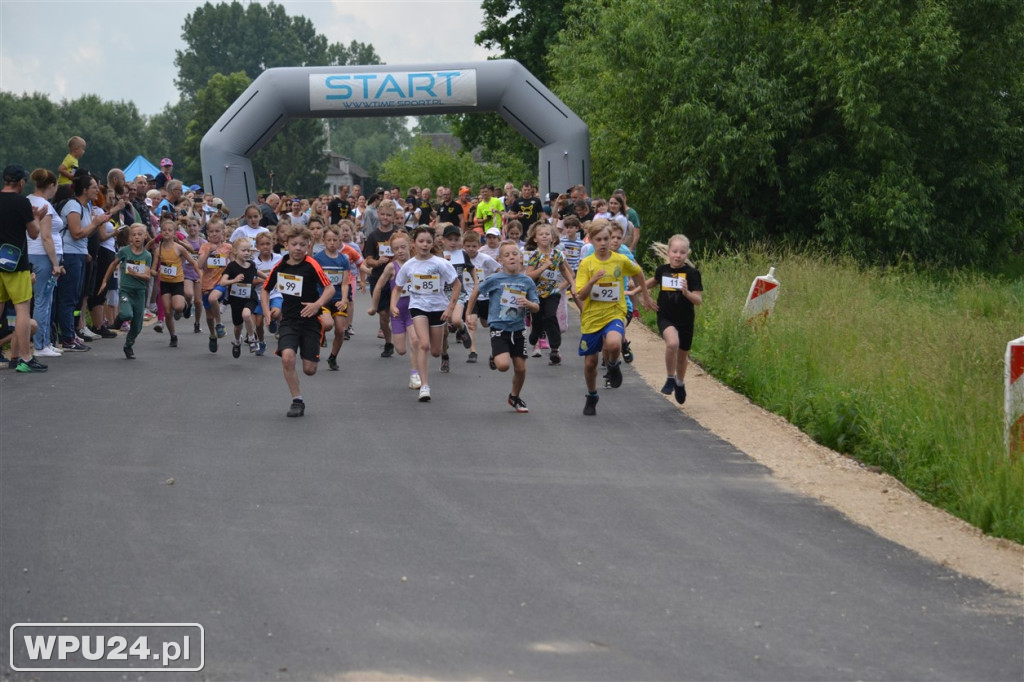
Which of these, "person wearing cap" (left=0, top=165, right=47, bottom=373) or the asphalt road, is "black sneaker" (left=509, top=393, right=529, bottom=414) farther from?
"person wearing cap" (left=0, top=165, right=47, bottom=373)

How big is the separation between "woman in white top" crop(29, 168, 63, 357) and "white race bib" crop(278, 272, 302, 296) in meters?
3.62

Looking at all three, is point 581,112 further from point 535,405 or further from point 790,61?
point 535,405

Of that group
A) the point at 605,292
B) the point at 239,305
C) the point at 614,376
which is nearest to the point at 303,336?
the point at 605,292

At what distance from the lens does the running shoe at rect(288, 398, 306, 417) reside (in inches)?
→ 473

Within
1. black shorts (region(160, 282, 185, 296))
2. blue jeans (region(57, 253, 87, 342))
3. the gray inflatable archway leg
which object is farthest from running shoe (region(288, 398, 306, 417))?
the gray inflatable archway leg

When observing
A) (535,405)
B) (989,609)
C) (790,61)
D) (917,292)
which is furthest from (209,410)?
(790,61)

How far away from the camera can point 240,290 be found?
16750mm

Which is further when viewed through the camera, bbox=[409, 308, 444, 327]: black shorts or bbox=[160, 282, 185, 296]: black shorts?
bbox=[160, 282, 185, 296]: black shorts

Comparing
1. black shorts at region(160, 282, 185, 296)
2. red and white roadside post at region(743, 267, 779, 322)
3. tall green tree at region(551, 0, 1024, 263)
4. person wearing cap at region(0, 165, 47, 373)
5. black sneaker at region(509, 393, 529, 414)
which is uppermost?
tall green tree at region(551, 0, 1024, 263)

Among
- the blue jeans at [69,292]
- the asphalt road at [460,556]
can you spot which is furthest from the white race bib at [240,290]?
the asphalt road at [460,556]

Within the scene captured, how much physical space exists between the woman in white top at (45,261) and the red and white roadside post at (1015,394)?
10059 mm

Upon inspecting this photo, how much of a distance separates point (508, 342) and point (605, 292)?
1.02m

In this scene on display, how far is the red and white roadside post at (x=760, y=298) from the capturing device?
54.0ft

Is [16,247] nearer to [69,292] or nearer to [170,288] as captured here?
[69,292]
